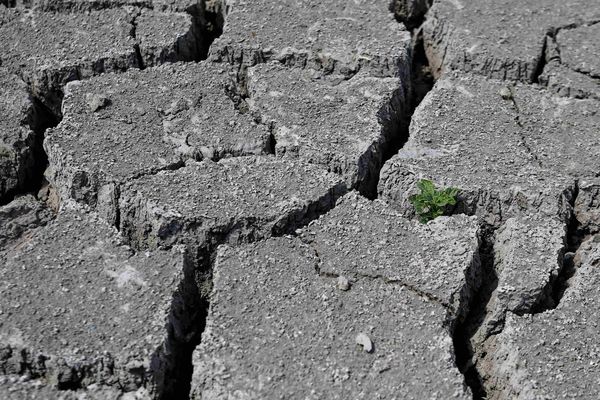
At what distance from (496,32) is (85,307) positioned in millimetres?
1864

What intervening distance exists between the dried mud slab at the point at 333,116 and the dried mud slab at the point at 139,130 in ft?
0.30

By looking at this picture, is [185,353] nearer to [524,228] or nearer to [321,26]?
[524,228]

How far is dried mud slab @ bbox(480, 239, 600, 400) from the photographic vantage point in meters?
2.13

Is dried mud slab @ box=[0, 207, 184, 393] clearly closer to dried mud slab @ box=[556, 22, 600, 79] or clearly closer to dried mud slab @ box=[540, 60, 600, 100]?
dried mud slab @ box=[540, 60, 600, 100]

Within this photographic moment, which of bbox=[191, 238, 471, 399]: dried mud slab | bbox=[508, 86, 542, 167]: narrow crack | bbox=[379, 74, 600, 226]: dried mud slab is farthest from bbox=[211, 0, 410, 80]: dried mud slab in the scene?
bbox=[191, 238, 471, 399]: dried mud slab

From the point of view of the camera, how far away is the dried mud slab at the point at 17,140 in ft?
8.75

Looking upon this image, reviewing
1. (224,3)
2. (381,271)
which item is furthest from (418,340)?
(224,3)

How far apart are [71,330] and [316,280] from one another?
0.64m

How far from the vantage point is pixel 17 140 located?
2717 mm

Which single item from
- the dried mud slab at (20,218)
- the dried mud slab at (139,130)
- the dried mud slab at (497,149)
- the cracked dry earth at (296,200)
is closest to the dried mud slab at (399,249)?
the cracked dry earth at (296,200)

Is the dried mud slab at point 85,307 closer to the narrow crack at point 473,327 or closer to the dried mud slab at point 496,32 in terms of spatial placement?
the narrow crack at point 473,327

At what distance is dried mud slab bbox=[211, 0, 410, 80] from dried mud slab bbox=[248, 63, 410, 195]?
2.6 inches

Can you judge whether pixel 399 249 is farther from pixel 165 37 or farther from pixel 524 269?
pixel 165 37

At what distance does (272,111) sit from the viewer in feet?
9.23
